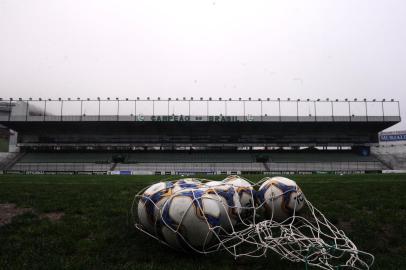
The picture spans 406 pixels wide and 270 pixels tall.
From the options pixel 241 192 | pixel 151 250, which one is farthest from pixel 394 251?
pixel 151 250

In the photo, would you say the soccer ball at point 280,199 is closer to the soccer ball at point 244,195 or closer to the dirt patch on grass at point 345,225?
the soccer ball at point 244,195

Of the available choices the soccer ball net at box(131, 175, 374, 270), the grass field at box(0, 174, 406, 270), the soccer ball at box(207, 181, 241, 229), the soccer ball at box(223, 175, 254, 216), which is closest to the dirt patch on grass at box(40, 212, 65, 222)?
the grass field at box(0, 174, 406, 270)

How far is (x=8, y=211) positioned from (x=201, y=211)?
19.0 feet

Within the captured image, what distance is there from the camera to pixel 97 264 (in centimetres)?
434

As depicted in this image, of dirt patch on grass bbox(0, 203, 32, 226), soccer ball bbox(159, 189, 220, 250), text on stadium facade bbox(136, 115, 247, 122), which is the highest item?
text on stadium facade bbox(136, 115, 247, 122)

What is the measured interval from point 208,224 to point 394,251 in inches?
129

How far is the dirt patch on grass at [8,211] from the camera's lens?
6.67 m

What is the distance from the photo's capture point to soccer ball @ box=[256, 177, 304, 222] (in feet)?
20.4

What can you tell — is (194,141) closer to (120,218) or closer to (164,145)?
(164,145)

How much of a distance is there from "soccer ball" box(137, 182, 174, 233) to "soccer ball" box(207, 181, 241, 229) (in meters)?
0.73

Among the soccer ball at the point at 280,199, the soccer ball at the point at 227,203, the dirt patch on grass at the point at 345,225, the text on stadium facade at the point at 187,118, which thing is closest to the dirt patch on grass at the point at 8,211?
the soccer ball at the point at 227,203

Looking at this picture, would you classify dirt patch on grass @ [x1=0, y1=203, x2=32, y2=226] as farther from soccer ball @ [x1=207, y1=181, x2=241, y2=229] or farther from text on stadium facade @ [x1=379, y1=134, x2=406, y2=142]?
text on stadium facade @ [x1=379, y1=134, x2=406, y2=142]

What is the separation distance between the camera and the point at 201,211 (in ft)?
14.4

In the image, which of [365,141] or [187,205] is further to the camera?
[365,141]
